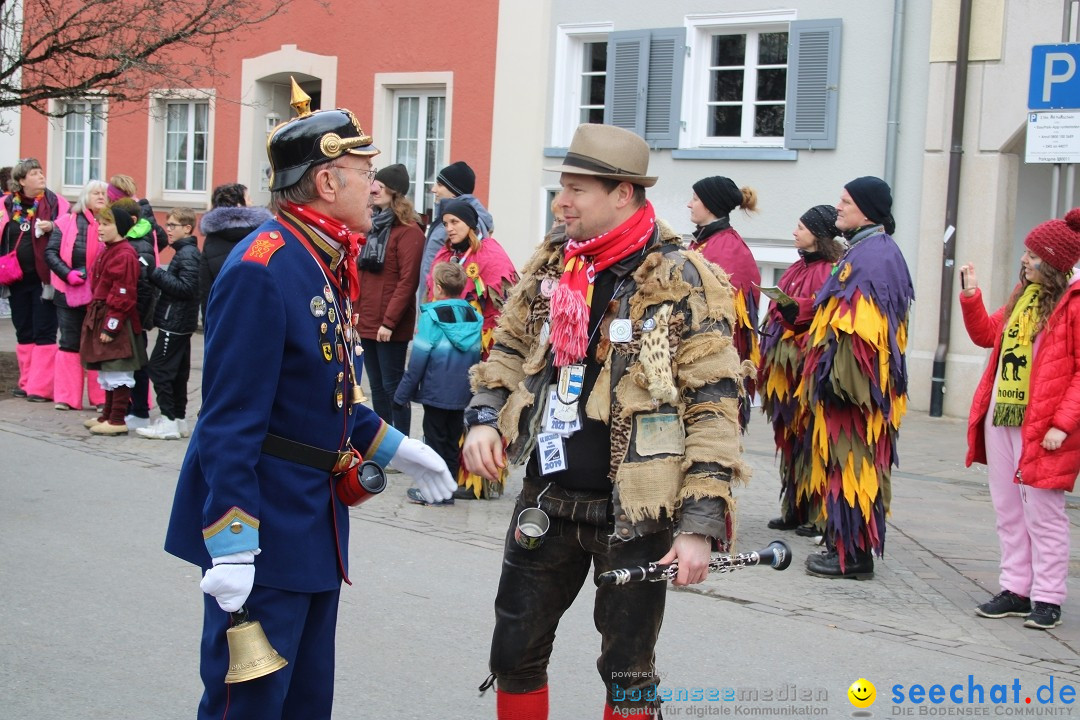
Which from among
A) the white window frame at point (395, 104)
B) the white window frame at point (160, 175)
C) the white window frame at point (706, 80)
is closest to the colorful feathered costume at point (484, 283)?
the white window frame at point (706, 80)

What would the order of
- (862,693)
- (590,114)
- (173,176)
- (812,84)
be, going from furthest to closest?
(173,176), (590,114), (812,84), (862,693)

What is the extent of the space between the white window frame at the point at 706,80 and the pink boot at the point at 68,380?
24.4ft

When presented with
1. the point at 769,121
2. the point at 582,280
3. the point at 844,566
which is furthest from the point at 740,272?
the point at 769,121

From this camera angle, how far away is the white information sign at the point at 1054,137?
8867 mm

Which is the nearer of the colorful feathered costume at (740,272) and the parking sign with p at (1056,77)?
the colorful feathered costume at (740,272)

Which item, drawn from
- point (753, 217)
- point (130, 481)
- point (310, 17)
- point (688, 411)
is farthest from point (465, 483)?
point (310, 17)

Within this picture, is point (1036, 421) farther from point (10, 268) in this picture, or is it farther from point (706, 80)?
point (706, 80)

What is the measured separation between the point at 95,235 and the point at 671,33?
24.0 ft

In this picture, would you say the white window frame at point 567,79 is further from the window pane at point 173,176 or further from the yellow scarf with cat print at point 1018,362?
the yellow scarf with cat print at point 1018,362

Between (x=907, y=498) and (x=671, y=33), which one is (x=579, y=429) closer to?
(x=907, y=498)

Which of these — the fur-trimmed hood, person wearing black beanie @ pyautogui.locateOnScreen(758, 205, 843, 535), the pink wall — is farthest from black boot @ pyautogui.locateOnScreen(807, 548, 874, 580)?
the pink wall

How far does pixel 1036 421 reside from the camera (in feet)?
19.4

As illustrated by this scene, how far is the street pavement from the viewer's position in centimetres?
486

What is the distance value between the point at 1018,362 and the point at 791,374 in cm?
171
